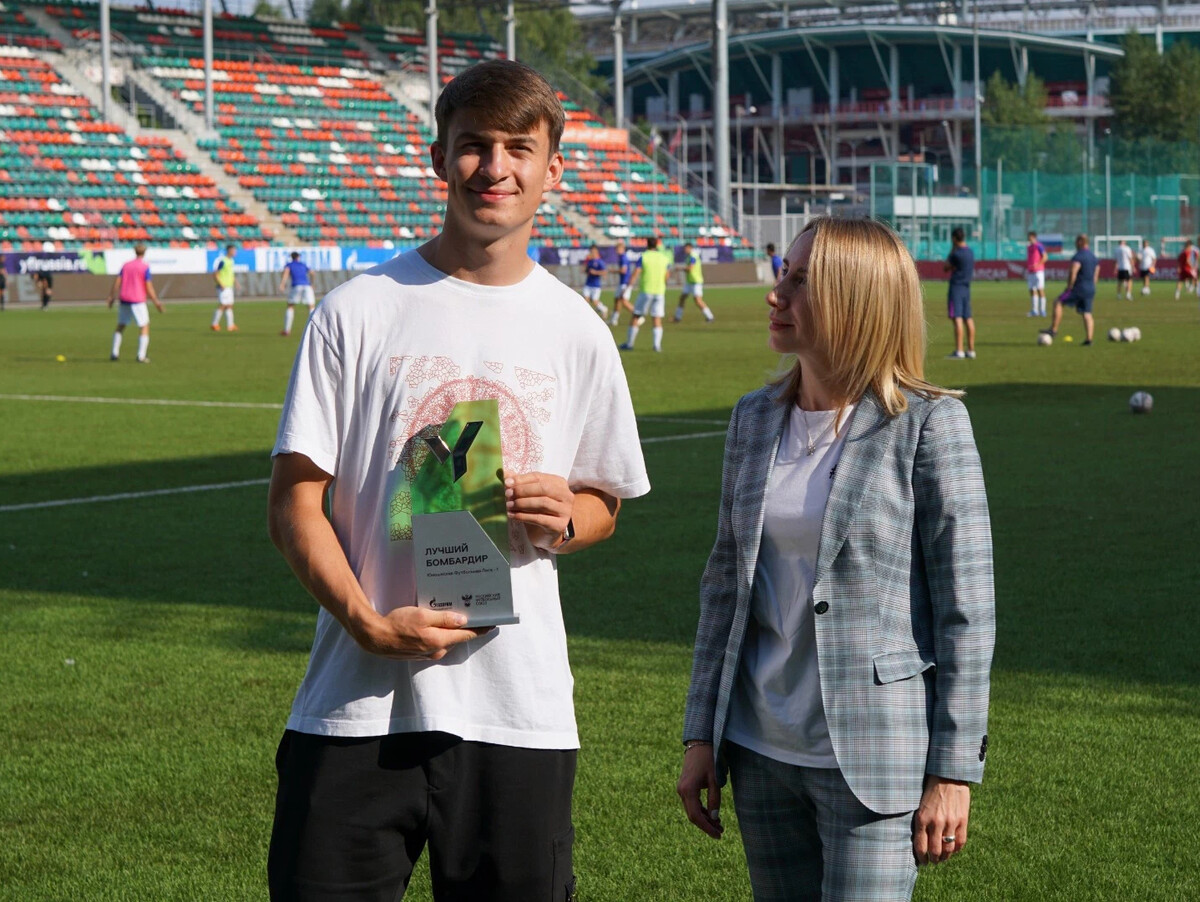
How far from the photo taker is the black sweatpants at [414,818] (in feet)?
9.75

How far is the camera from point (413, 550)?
115 inches

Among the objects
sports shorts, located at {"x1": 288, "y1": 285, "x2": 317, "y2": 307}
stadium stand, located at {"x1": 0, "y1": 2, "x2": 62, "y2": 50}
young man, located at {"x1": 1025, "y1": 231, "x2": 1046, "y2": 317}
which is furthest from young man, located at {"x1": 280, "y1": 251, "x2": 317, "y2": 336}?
stadium stand, located at {"x1": 0, "y1": 2, "x2": 62, "y2": 50}

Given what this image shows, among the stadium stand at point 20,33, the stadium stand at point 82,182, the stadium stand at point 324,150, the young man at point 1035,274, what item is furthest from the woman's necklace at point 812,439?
the stadium stand at point 20,33

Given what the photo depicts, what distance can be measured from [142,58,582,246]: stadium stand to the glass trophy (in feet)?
175

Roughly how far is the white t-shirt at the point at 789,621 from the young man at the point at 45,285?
1826 inches

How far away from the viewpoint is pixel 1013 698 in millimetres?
6777

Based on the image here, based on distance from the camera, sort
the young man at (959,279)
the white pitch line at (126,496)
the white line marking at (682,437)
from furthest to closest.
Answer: the young man at (959,279) < the white line marking at (682,437) < the white pitch line at (126,496)

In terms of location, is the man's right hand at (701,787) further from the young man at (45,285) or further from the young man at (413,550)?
the young man at (45,285)

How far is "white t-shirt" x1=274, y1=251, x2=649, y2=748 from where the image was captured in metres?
2.97

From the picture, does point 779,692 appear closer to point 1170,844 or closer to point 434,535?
point 434,535

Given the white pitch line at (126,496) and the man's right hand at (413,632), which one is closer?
the man's right hand at (413,632)

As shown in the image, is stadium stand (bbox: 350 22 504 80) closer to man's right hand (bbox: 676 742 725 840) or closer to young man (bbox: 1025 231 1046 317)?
young man (bbox: 1025 231 1046 317)

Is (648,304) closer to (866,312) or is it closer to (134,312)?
(134,312)

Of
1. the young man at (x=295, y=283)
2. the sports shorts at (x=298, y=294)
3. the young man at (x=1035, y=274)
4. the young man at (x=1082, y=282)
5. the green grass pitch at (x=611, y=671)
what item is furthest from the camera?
the young man at (x=1035, y=274)
